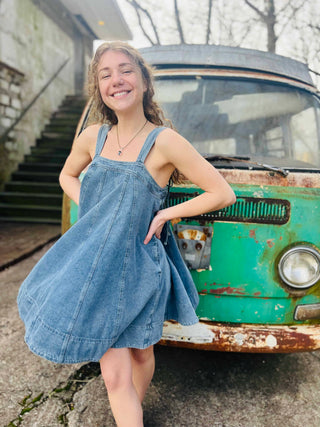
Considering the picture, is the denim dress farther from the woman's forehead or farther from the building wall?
the building wall

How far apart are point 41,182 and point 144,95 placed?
677 centimetres

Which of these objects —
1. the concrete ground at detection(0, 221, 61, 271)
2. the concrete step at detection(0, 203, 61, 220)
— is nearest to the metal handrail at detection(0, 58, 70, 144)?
the concrete step at detection(0, 203, 61, 220)

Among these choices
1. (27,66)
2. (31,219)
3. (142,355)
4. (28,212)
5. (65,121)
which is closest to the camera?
(142,355)

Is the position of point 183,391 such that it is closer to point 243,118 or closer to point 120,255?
point 120,255

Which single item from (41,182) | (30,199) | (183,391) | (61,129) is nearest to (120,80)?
(183,391)

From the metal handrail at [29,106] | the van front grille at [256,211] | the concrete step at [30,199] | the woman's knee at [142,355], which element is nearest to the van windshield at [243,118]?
the van front grille at [256,211]

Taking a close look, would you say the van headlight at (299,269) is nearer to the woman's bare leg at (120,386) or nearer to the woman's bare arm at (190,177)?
the woman's bare arm at (190,177)

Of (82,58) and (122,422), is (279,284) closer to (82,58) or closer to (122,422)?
(122,422)

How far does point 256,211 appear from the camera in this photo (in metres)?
1.98

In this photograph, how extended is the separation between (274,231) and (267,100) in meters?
1.26

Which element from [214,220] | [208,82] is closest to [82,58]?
[208,82]

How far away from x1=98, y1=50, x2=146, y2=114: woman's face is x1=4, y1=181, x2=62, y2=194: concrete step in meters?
6.40

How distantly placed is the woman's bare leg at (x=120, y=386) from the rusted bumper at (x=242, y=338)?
50 centimetres

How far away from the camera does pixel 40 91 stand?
9039 mm
